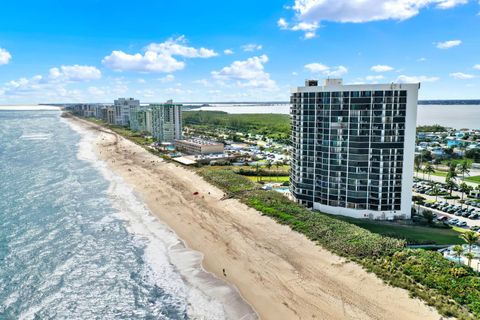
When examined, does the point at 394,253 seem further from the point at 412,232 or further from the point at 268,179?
the point at 268,179

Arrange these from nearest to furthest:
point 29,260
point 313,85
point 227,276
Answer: point 227,276 → point 29,260 → point 313,85

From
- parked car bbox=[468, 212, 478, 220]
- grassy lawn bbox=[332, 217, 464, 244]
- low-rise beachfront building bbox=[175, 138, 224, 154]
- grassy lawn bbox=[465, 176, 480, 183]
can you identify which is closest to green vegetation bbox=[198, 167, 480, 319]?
grassy lawn bbox=[332, 217, 464, 244]

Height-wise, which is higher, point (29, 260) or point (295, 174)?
point (295, 174)

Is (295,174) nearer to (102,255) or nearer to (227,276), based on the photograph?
(227,276)

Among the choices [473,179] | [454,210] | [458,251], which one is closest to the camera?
[458,251]

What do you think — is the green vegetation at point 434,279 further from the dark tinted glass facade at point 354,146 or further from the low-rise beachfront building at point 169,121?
the low-rise beachfront building at point 169,121

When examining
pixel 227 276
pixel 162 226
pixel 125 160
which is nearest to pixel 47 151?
pixel 125 160

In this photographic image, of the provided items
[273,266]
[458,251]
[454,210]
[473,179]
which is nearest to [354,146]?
[454,210]

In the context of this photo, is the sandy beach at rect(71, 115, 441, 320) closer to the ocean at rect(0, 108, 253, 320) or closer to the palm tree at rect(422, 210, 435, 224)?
the ocean at rect(0, 108, 253, 320)
